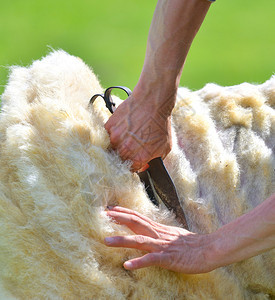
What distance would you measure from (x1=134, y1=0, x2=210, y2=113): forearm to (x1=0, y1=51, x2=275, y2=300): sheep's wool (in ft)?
0.57

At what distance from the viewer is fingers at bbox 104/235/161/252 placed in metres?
1.03

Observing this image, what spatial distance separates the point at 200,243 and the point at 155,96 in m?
0.41

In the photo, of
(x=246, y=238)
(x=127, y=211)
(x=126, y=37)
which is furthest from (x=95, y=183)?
(x=126, y=37)

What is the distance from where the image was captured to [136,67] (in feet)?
10.4

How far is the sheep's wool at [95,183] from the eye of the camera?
1.02m

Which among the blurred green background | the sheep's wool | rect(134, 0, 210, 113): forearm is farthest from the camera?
the blurred green background

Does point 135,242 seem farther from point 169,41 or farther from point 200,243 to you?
point 169,41

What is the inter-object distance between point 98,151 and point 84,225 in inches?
7.7

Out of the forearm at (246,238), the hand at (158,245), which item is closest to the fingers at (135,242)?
the hand at (158,245)

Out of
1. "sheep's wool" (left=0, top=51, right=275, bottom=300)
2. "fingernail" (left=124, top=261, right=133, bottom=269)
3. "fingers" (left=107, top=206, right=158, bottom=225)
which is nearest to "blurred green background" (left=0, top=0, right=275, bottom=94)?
"sheep's wool" (left=0, top=51, right=275, bottom=300)

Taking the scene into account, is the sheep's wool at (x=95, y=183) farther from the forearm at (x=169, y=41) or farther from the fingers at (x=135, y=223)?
the forearm at (x=169, y=41)

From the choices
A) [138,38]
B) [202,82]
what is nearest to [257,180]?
[202,82]

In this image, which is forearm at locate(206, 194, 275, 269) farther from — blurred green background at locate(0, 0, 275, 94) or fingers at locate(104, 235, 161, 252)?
blurred green background at locate(0, 0, 275, 94)

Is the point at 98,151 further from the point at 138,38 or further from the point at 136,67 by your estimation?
the point at 138,38
